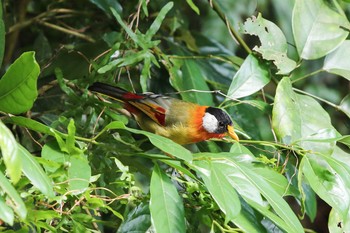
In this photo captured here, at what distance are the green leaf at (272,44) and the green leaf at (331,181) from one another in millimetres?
568

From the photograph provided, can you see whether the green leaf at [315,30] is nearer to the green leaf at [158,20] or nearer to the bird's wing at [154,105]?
the green leaf at [158,20]

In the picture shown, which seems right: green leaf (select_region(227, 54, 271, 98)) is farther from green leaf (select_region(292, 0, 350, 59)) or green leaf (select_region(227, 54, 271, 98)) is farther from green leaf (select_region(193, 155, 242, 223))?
green leaf (select_region(193, 155, 242, 223))

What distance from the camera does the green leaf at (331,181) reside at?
219cm

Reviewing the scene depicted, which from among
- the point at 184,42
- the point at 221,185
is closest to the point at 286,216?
the point at 221,185

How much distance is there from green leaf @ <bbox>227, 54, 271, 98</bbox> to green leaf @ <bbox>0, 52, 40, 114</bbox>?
1.10 meters

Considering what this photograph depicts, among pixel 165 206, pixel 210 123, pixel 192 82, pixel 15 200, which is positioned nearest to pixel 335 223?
pixel 165 206

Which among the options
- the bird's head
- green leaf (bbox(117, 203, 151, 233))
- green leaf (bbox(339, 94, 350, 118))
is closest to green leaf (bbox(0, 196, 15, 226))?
green leaf (bbox(117, 203, 151, 233))

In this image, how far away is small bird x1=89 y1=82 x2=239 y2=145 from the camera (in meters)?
3.10

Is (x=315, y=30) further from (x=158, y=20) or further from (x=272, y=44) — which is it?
(x=158, y=20)

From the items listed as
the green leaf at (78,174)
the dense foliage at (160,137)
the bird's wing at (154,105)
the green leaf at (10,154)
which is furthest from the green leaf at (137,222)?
the bird's wing at (154,105)

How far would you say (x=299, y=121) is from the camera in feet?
8.47

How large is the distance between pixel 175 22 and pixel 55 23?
721 millimetres

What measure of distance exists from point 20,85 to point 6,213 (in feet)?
1.33

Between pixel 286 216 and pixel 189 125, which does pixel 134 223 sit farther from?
pixel 189 125
